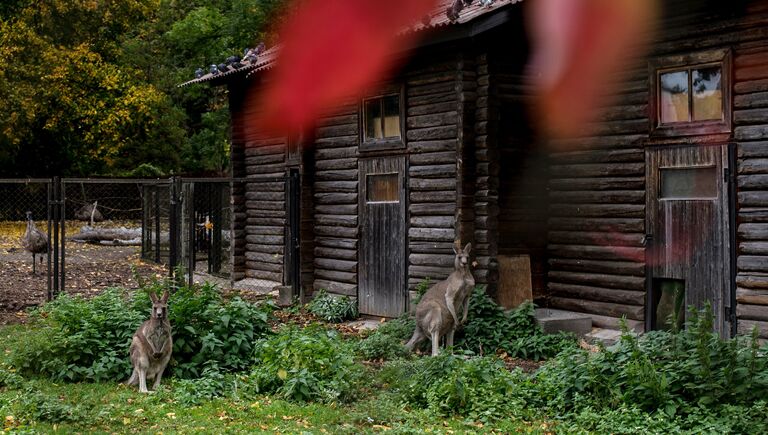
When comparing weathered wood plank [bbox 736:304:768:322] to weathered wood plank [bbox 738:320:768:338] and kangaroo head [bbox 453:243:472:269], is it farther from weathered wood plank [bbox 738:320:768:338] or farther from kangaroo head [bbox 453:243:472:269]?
kangaroo head [bbox 453:243:472:269]

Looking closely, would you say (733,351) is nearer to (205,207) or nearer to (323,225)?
(323,225)

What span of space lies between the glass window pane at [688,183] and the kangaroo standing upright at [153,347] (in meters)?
6.93

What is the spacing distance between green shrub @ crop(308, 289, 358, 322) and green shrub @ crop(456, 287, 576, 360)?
126 inches

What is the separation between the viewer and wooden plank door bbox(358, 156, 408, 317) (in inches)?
581

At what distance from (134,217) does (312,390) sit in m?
26.9

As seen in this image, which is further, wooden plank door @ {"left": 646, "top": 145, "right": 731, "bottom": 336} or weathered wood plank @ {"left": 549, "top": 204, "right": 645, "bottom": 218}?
weathered wood plank @ {"left": 549, "top": 204, "right": 645, "bottom": 218}

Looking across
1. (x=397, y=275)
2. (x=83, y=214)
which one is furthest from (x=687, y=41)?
(x=83, y=214)

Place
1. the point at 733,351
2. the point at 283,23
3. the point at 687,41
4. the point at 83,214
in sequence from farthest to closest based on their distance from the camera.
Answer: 1. the point at 83,214
2. the point at 687,41
3. the point at 733,351
4. the point at 283,23

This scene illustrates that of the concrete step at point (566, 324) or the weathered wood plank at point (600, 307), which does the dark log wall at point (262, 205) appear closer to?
the weathered wood plank at point (600, 307)

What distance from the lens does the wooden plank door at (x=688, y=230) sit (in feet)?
36.8

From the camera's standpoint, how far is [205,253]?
26.1 metres

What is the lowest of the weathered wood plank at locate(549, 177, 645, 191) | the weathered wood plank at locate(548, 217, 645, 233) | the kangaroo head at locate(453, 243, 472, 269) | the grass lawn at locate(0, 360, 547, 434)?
the grass lawn at locate(0, 360, 547, 434)

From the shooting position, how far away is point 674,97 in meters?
11.9

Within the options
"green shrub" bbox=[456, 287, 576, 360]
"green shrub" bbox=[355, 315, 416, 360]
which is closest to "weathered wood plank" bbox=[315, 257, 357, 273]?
"green shrub" bbox=[355, 315, 416, 360]
